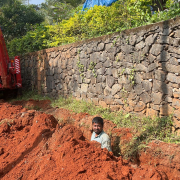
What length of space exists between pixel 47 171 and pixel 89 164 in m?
0.62

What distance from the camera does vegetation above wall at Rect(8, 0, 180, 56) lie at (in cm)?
522

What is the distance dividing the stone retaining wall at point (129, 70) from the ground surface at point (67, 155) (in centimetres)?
96

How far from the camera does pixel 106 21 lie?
6703 mm

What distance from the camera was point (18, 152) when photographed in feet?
12.7

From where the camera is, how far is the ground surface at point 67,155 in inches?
107

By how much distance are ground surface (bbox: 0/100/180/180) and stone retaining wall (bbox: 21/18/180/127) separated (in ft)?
3.16

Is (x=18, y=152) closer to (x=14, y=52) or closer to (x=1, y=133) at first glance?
(x=1, y=133)

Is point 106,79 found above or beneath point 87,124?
above

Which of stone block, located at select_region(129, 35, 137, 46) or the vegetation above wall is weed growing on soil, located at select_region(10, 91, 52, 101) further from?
stone block, located at select_region(129, 35, 137, 46)

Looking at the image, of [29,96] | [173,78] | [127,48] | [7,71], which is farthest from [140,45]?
[29,96]

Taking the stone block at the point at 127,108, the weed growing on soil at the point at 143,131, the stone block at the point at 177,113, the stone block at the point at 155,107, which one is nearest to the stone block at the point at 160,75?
the stone block at the point at 155,107

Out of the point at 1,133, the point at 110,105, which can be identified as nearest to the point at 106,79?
the point at 110,105

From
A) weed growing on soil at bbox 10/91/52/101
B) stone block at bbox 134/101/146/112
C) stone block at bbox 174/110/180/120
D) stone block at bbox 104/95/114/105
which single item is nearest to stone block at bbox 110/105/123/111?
stone block at bbox 104/95/114/105

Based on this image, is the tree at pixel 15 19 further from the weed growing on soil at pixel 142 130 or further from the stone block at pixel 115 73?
the weed growing on soil at pixel 142 130
